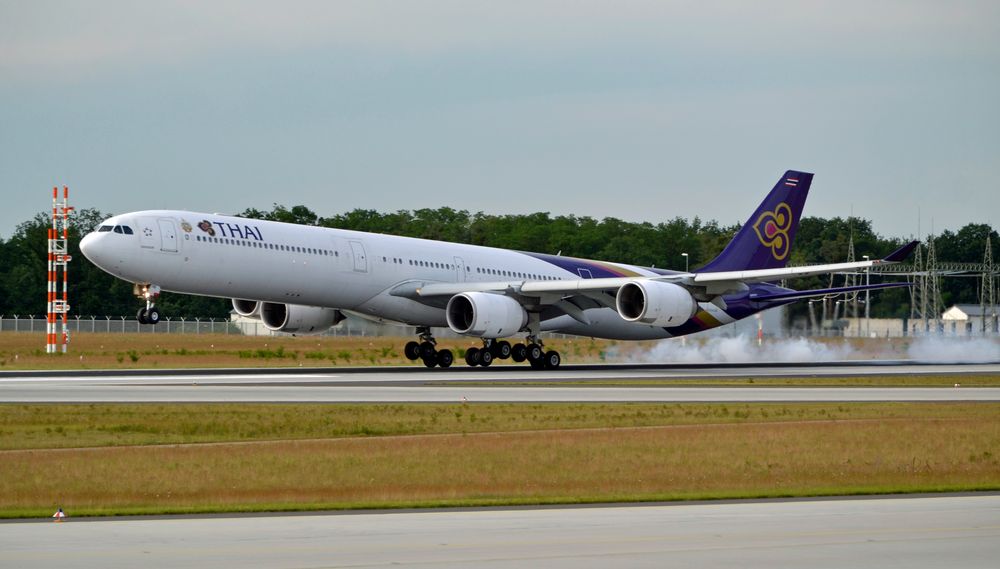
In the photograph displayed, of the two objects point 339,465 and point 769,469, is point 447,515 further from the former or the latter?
point 769,469

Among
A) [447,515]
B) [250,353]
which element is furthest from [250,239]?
[447,515]

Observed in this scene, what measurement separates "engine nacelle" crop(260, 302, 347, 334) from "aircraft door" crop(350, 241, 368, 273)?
2.98m

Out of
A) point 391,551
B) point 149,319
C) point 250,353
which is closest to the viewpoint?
point 391,551

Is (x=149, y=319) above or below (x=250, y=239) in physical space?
below

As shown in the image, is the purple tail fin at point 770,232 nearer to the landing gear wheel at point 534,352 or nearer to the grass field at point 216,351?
the grass field at point 216,351

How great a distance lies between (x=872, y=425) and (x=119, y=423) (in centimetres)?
1478

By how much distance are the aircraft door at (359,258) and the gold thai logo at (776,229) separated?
20.1 m

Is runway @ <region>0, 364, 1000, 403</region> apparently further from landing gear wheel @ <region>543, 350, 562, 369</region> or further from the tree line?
the tree line

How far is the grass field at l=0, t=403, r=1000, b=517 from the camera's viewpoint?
17.5 m

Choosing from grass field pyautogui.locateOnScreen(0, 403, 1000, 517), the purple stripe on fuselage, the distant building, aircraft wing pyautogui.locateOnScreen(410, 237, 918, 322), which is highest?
the purple stripe on fuselage

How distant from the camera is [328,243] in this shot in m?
48.0

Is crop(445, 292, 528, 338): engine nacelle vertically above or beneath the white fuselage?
beneath

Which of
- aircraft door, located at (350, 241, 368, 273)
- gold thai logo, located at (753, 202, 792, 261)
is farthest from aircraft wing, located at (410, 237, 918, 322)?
gold thai logo, located at (753, 202, 792, 261)

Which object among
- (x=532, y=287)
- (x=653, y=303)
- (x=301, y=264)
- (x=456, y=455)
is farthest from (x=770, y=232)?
(x=456, y=455)
